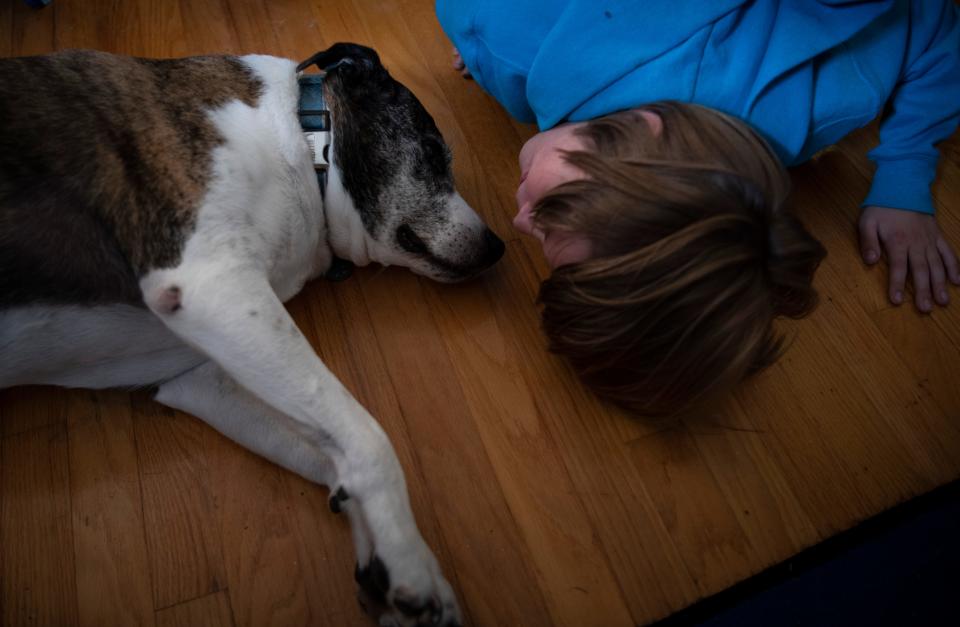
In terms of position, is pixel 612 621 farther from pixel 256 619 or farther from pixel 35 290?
pixel 35 290

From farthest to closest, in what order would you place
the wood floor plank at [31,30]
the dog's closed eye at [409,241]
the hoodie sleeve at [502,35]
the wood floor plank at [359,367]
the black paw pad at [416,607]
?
the wood floor plank at [31,30] → the hoodie sleeve at [502,35] → the dog's closed eye at [409,241] → the wood floor plank at [359,367] → the black paw pad at [416,607]

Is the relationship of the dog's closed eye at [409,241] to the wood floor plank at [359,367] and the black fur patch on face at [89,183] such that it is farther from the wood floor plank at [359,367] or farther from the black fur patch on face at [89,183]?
the black fur patch on face at [89,183]

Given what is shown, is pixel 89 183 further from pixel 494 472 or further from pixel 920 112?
pixel 920 112

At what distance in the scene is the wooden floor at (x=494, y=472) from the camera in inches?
52.0

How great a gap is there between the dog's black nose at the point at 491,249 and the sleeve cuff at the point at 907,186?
3.83ft

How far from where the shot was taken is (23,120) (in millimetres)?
1194

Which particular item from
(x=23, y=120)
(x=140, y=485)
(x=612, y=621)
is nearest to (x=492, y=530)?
(x=612, y=621)

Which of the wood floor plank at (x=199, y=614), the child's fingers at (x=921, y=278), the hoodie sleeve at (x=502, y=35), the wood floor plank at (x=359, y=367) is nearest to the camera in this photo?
the wood floor plank at (x=199, y=614)

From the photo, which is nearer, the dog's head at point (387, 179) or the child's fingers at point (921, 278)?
the dog's head at point (387, 179)

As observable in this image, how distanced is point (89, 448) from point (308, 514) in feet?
1.81

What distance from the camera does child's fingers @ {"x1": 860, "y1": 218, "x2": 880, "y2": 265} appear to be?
179cm

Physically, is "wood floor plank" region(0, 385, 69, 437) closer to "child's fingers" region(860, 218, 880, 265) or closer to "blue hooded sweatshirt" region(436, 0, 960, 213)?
"blue hooded sweatshirt" region(436, 0, 960, 213)

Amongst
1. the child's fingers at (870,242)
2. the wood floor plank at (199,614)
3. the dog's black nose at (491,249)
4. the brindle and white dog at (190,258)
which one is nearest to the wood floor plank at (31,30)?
the brindle and white dog at (190,258)

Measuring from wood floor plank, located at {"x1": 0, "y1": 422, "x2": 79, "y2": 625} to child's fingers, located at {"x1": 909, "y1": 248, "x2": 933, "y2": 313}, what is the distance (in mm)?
2272
